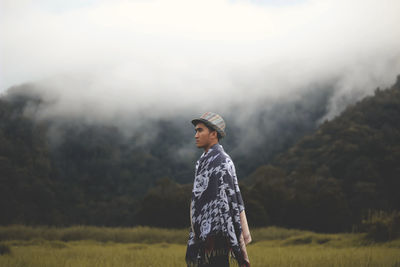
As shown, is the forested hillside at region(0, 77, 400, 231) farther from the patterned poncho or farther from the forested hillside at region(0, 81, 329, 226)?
the patterned poncho

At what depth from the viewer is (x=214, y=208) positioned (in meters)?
3.45

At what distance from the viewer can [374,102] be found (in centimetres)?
5959

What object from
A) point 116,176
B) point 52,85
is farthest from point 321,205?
point 52,85

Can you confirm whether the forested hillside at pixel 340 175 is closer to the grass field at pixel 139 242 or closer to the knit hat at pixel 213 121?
the grass field at pixel 139 242

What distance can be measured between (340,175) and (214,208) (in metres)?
44.1

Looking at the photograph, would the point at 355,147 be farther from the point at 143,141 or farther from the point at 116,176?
the point at 143,141

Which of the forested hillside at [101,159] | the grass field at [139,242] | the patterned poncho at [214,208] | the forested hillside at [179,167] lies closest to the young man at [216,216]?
the patterned poncho at [214,208]

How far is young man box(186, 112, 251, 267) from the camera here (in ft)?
11.2

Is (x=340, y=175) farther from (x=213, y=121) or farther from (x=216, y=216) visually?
(x=216, y=216)

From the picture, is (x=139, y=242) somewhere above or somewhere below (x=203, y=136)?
below

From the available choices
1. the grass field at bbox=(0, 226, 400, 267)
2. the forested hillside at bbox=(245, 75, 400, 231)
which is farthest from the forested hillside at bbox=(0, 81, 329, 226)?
the forested hillside at bbox=(245, 75, 400, 231)

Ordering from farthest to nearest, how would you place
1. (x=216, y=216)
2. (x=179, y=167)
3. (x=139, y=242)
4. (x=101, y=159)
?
→ 1. (x=101, y=159)
2. (x=179, y=167)
3. (x=139, y=242)
4. (x=216, y=216)

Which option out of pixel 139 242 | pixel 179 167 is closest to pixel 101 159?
pixel 179 167

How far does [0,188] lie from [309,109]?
74366mm
